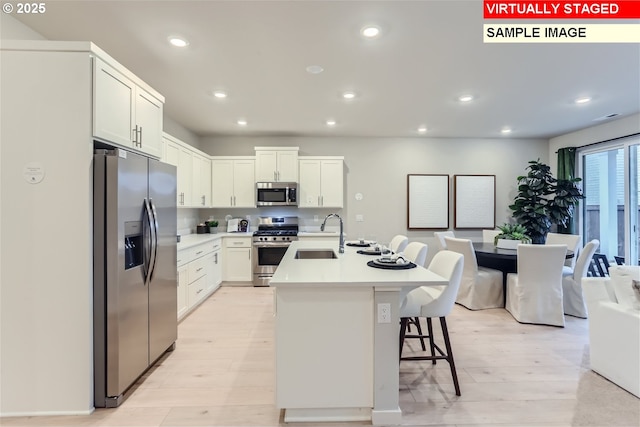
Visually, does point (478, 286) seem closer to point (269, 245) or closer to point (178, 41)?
point (269, 245)

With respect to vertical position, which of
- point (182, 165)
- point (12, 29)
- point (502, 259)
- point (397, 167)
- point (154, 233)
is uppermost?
point (12, 29)

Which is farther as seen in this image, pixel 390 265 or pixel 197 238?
pixel 197 238

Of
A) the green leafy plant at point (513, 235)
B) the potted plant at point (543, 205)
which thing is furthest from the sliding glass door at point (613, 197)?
the green leafy plant at point (513, 235)

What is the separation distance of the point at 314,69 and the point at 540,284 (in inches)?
138

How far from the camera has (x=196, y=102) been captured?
392cm

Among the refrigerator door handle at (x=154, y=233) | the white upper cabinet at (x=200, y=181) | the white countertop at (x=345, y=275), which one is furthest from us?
the white upper cabinet at (x=200, y=181)

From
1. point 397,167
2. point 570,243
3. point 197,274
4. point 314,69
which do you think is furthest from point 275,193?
point 570,243

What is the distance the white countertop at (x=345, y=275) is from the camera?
1.85 m

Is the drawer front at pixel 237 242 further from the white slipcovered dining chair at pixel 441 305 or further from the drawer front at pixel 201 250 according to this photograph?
the white slipcovered dining chair at pixel 441 305

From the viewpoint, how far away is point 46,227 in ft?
6.48

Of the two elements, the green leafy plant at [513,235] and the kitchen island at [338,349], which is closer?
the kitchen island at [338,349]

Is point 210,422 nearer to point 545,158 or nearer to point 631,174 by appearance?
point 631,174

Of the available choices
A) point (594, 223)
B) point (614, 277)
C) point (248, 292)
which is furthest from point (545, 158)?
point (248, 292)

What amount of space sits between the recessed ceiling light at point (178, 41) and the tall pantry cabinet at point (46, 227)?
2.11ft
